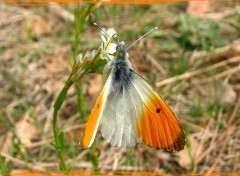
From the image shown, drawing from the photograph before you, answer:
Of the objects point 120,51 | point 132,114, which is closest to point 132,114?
point 132,114

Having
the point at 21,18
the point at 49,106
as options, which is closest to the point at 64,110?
the point at 49,106

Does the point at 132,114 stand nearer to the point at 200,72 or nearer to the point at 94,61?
the point at 94,61

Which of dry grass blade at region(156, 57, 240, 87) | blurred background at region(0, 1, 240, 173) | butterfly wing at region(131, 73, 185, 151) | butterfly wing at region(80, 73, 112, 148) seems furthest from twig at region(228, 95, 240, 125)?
butterfly wing at region(80, 73, 112, 148)

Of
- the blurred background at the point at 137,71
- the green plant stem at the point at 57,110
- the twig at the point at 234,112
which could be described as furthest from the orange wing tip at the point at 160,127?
the twig at the point at 234,112

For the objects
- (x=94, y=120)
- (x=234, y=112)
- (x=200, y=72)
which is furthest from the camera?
(x=200, y=72)

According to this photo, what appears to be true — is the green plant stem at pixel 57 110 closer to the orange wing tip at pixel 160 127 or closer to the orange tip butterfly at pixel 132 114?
the orange tip butterfly at pixel 132 114

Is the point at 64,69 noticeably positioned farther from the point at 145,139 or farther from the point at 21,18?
the point at 145,139
